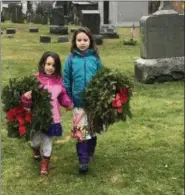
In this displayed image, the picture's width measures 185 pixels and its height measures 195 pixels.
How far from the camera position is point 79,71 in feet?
15.3

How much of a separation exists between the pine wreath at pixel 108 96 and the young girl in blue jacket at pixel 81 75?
0.10 meters

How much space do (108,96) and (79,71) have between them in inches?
15.0

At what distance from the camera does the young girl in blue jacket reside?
466 centimetres

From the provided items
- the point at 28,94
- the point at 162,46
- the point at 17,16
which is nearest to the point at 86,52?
the point at 28,94

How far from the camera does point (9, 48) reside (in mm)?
14641

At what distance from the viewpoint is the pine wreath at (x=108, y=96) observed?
4.51 metres

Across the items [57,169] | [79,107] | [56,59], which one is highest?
[56,59]

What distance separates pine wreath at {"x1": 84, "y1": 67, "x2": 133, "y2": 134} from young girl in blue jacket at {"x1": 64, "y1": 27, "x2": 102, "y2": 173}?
0.34 feet

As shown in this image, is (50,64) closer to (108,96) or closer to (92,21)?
(108,96)

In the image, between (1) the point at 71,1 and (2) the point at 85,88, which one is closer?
(2) the point at 85,88

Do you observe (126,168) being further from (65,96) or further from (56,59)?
(56,59)

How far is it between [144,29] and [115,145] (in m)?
4.07

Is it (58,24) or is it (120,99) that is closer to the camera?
(120,99)

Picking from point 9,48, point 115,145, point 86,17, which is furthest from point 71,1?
point 115,145
